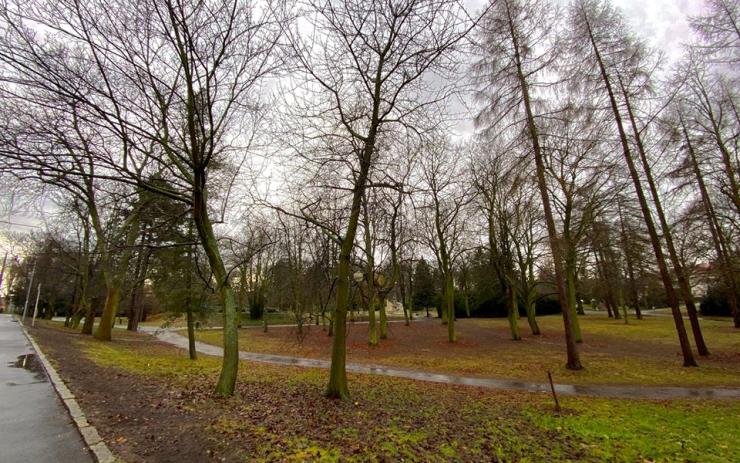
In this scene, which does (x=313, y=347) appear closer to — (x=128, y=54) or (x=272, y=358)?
(x=272, y=358)

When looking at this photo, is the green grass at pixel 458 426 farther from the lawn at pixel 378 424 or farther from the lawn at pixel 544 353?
the lawn at pixel 544 353

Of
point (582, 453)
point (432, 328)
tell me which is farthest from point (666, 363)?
point (432, 328)

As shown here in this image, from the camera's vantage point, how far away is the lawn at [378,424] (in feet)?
15.1

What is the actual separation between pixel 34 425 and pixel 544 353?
1858 cm

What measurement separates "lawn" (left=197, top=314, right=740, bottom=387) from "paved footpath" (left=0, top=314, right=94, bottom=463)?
4.37 metres

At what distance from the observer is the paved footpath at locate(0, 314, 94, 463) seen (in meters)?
4.10

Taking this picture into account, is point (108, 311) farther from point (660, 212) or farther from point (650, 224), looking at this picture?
point (660, 212)

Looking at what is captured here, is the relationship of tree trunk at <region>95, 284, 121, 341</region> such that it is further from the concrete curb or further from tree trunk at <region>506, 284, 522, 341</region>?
tree trunk at <region>506, 284, 522, 341</region>

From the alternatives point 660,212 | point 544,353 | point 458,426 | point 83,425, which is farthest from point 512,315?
point 83,425

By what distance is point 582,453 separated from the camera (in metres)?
5.17

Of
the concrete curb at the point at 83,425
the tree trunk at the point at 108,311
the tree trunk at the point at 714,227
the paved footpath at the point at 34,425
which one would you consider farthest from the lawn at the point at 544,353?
the tree trunk at the point at 108,311

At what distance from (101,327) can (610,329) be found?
34.6m

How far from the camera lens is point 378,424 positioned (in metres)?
5.91

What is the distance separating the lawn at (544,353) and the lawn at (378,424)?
238cm
